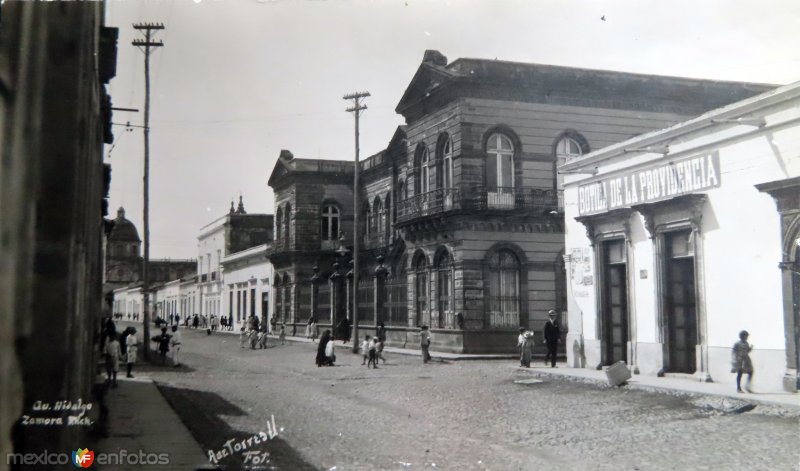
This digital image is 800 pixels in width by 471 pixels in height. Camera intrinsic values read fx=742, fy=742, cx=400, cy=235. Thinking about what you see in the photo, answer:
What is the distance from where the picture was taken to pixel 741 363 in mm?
12398

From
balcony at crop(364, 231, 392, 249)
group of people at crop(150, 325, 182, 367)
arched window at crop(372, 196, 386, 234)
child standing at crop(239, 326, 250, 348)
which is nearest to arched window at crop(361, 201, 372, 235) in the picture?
balcony at crop(364, 231, 392, 249)

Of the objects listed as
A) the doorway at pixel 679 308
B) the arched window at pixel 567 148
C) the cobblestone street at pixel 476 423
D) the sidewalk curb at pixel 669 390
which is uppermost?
the arched window at pixel 567 148

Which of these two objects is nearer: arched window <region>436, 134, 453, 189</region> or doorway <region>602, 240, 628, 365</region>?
doorway <region>602, 240, 628, 365</region>

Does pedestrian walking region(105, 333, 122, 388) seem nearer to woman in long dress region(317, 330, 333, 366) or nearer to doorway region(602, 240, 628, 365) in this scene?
woman in long dress region(317, 330, 333, 366)

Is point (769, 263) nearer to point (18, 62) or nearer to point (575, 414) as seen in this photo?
point (575, 414)

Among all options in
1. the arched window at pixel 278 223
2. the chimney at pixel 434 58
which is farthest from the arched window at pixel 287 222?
the chimney at pixel 434 58

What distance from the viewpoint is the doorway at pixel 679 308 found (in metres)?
15.3

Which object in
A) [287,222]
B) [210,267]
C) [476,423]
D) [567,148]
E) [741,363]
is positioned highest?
[567,148]

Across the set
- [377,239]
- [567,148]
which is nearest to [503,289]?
[567,148]

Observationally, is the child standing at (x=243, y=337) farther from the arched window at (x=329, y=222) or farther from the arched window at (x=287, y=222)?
the arched window at (x=287, y=222)

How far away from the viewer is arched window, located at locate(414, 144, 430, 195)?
2861cm

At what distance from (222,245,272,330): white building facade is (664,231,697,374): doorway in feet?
105

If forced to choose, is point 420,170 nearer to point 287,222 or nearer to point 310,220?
point 310,220

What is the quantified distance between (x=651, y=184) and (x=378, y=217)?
A: 22.6m
